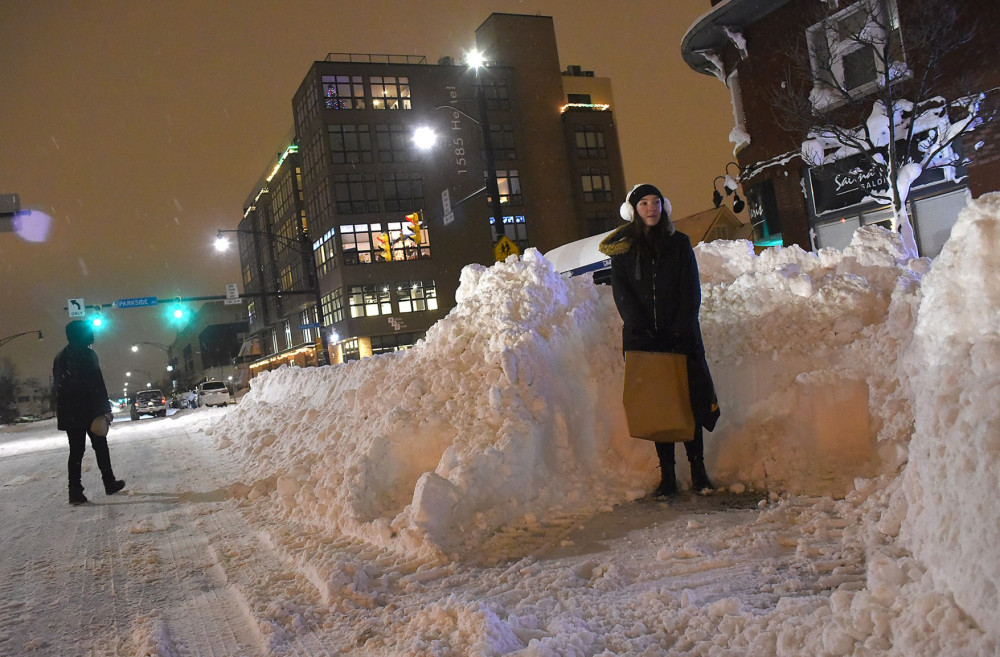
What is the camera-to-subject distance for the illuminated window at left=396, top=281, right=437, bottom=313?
→ 4456cm

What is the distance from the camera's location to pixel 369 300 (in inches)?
1734

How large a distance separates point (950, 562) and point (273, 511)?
16.4ft

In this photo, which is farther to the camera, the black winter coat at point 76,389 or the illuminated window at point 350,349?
the illuminated window at point 350,349

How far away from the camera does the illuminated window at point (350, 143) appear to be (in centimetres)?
4350

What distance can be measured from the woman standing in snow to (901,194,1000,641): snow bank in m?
1.43

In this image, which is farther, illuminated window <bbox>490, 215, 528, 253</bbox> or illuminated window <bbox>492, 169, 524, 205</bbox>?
illuminated window <bbox>492, 169, 524, 205</bbox>

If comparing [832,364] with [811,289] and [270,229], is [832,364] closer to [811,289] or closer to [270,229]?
[811,289]

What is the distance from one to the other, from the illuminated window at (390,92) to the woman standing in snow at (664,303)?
141 ft

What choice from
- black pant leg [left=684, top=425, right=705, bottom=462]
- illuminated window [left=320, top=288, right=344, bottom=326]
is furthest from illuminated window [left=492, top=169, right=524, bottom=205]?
black pant leg [left=684, top=425, right=705, bottom=462]

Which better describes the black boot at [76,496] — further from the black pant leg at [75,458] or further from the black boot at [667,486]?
the black boot at [667,486]

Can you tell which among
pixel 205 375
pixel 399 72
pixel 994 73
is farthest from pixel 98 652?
pixel 205 375

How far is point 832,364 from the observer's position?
193 inches

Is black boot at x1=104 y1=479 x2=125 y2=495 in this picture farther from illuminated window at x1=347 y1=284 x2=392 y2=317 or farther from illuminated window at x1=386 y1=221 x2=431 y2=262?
illuminated window at x1=386 y1=221 x2=431 y2=262

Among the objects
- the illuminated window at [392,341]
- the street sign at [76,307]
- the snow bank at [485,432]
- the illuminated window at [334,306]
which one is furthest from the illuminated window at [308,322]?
the snow bank at [485,432]
